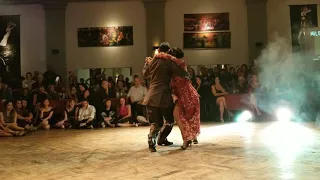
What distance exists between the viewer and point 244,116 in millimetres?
10242

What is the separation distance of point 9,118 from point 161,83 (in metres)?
5.02

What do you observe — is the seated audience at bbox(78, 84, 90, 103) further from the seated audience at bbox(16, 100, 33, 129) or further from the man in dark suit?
the man in dark suit

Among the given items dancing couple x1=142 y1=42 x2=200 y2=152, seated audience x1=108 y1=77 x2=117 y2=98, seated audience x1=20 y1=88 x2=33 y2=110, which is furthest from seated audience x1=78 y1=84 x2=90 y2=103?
dancing couple x1=142 y1=42 x2=200 y2=152

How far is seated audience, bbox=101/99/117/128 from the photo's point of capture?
9.89 meters

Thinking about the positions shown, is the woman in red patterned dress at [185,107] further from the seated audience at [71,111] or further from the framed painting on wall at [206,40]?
the framed painting on wall at [206,40]

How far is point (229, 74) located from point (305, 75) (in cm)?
231

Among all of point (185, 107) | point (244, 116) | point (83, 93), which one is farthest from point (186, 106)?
point (83, 93)

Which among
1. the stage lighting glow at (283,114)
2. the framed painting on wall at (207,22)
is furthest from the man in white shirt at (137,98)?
the framed painting on wall at (207,22)

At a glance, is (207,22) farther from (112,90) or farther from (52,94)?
(52,94)

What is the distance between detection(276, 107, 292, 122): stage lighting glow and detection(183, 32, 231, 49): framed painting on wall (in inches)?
217

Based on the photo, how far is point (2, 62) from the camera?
15.3 meters

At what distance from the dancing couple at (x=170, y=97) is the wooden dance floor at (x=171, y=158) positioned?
0.33m

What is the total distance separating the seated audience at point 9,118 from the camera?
8695 millimetres

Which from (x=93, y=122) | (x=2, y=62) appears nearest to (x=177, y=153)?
(x=93, y=122)
